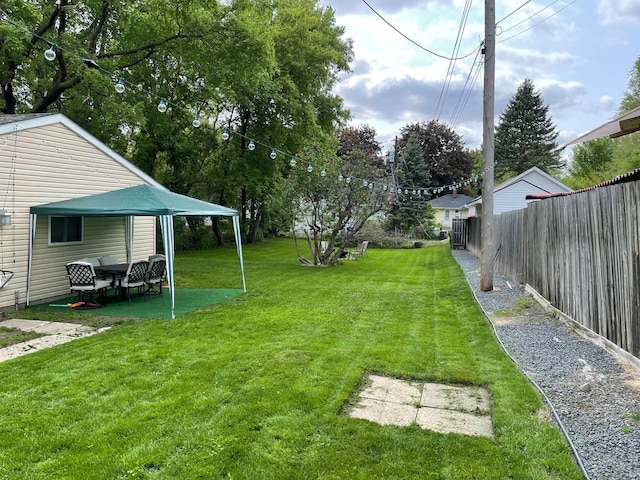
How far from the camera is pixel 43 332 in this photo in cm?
639

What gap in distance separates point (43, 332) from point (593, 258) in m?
7.57

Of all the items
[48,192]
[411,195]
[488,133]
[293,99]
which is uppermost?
[293,99]

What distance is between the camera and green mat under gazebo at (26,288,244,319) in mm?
7848

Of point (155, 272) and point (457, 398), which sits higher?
point (155, 272)

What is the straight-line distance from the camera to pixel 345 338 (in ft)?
19.8

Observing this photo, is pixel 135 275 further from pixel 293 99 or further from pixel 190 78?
pixel 293 99

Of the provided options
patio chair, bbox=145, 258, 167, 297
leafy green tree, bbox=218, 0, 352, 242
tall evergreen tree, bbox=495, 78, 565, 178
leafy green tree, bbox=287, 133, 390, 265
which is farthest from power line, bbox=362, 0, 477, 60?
tall evergreen tree, bbox=495, 78, 565, 178

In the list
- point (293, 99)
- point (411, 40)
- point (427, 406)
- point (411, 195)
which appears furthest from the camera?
point (411, 195)

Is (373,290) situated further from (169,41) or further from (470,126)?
(470,126)

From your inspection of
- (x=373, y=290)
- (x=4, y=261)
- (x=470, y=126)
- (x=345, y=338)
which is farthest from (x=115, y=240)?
(x=470, y=126)

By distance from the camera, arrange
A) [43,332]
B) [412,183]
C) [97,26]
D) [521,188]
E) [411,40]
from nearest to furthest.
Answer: [43,332], [411,40], [97,26], [521,188], [412,183]

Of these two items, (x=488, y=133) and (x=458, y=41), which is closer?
(x=488, y=133)

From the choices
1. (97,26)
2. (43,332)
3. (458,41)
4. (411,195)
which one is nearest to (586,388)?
(43,332)

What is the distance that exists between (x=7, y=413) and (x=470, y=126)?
19.8m
